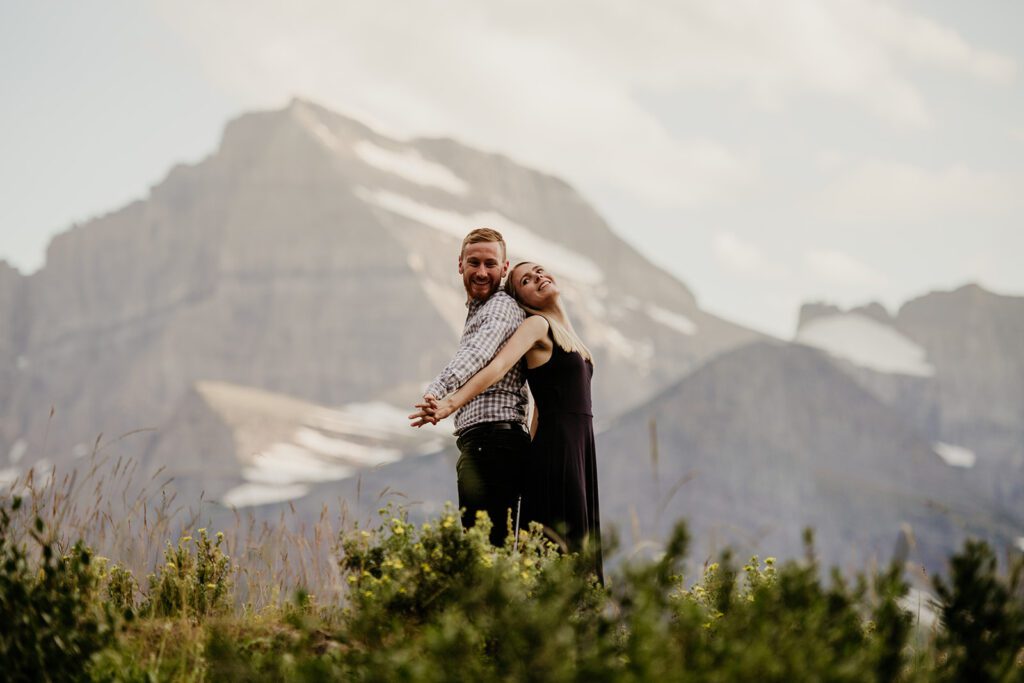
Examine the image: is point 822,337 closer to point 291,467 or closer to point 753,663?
point 291,467

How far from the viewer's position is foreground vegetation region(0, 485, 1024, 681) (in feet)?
9.23

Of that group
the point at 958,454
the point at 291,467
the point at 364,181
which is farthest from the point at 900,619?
the point at 364,181

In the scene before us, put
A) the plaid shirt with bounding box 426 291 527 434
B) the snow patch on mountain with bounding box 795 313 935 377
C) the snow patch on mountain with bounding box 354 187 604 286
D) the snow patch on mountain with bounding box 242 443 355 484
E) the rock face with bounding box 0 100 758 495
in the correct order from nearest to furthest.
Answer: the plaid shirt with bounding box 426 291 527 434 → the snow patch on mountain with bounding box 242 443 355 484 → the snow patch on mountain with bounding box 795 313 935 377 → the rock face with bounding box 0 100 758 495 → the snow patch on mountain with bounding box 354 187 604 286

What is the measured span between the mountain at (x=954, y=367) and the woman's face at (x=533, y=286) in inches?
4744

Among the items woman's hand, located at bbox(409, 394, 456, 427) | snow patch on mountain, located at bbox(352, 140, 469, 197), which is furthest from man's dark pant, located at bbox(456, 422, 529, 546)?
snow patch on mountain, located at bbox(352, 140, 469, 197)

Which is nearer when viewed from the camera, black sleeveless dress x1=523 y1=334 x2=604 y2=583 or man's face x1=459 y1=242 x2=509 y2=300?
black sleeveless dress x1=523 y1=334 x2=604 y2=583

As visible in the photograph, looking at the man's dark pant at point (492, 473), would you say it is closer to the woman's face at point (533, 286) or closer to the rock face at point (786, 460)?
the woman's face at point (533, 286)

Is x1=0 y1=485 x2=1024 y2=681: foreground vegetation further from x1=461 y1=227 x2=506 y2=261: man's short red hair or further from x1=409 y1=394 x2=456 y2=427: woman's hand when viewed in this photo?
x1=461 y1=227 x2=506 y2=261: man's short red hair

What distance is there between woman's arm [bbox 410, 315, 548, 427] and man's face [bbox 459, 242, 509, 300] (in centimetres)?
34

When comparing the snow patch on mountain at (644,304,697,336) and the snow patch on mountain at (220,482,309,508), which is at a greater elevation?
the snow patch on mountain at (644,304,697,336)

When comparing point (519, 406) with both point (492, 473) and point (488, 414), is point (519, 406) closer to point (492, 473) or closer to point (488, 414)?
point (488, 414)

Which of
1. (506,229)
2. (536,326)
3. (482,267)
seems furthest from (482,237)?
(506,229)

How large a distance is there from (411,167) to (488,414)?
181 metres

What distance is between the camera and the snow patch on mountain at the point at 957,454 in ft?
400
